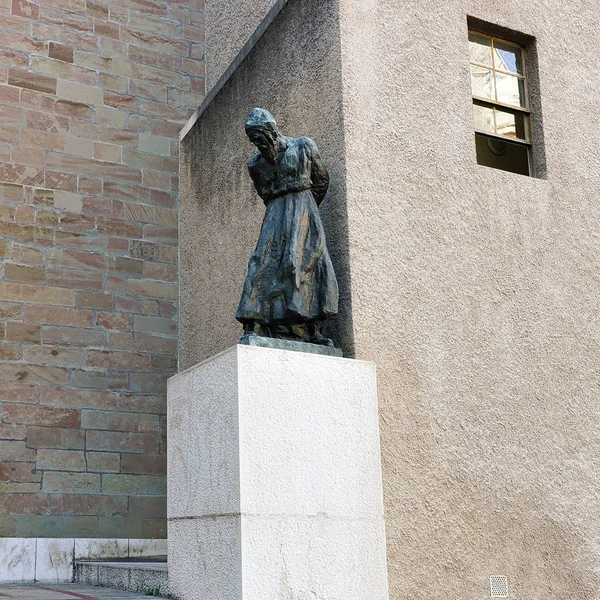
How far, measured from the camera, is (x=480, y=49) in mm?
6477

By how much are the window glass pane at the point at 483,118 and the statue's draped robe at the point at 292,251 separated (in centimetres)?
142

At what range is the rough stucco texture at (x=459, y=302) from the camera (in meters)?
5.30

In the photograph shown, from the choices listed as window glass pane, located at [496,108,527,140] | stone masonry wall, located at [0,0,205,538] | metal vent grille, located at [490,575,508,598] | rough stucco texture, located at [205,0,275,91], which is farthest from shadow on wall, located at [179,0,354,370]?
metal vent grille, located at [490,575,508,598]

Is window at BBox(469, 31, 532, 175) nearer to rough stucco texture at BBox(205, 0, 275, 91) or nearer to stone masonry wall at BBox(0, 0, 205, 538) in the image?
rough stucco texture at BBox(205, 0, 275, 91)

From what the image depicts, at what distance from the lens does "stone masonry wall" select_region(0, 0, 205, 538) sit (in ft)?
25.5

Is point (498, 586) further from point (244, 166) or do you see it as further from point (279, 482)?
point (244, 166)

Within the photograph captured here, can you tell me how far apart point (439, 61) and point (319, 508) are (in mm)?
3042

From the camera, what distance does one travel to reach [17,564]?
7.34m

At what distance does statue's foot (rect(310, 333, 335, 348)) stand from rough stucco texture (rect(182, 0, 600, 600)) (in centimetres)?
22

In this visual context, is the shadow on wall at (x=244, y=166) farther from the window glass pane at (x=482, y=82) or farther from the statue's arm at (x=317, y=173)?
the window glass pane at (x=482, y=82)

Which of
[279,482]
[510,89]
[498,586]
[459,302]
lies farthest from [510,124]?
[279,482]

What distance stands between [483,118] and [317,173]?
1557 mm

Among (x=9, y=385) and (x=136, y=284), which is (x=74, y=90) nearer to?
(x=136, y=284)

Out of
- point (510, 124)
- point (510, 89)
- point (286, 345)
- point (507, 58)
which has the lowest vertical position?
point (286, 345)
